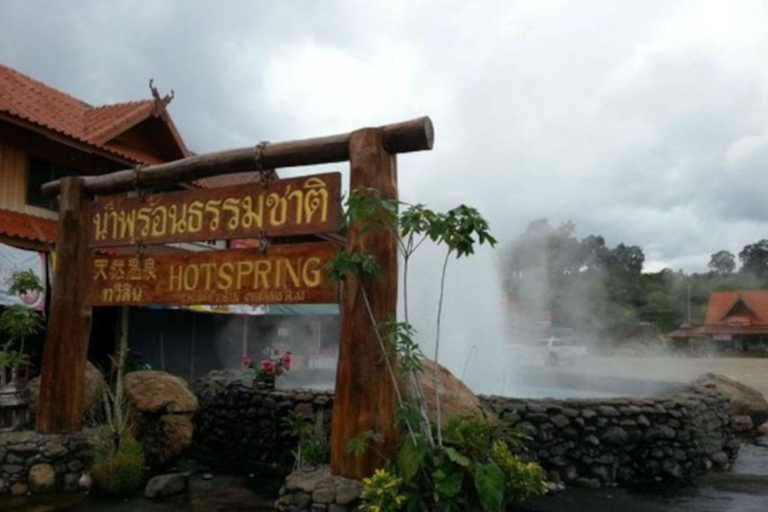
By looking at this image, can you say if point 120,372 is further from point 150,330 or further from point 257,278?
point 150,330

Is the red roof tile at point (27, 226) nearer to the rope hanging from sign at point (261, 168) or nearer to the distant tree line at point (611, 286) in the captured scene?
the rope hanging from sign at point (261, 168)

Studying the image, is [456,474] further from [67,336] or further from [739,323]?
[739,323]

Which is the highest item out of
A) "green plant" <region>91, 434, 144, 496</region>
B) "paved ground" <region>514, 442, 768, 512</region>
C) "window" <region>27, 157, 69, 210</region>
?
"window" <region>27, 157, 69, 210</region>

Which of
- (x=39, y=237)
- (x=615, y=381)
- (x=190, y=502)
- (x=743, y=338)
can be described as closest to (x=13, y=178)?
(x=39, y=237)

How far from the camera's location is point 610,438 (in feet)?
25.8

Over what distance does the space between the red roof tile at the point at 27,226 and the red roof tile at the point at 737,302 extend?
160 feet

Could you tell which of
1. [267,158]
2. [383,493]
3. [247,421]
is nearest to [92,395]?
[247,421]

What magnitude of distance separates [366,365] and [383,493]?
1072mm

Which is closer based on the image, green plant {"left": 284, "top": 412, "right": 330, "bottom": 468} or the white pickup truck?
green plant {"left": 284, "top": 412, "right": 330, "bottom": 468}

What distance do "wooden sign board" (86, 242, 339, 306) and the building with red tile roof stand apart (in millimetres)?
4836

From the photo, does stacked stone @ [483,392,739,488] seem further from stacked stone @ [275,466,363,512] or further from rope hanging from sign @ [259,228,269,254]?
rope hanging from sign @ [259,228,269,254]

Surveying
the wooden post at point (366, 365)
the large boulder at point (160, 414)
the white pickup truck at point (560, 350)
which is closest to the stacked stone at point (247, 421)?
the large boulder at point (160, 414)

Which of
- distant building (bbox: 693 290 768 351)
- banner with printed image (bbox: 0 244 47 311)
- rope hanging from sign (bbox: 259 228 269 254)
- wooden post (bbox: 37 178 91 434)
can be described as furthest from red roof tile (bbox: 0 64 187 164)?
distant building (bbox: 693 290 768 351)

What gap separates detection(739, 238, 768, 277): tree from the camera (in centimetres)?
8731
